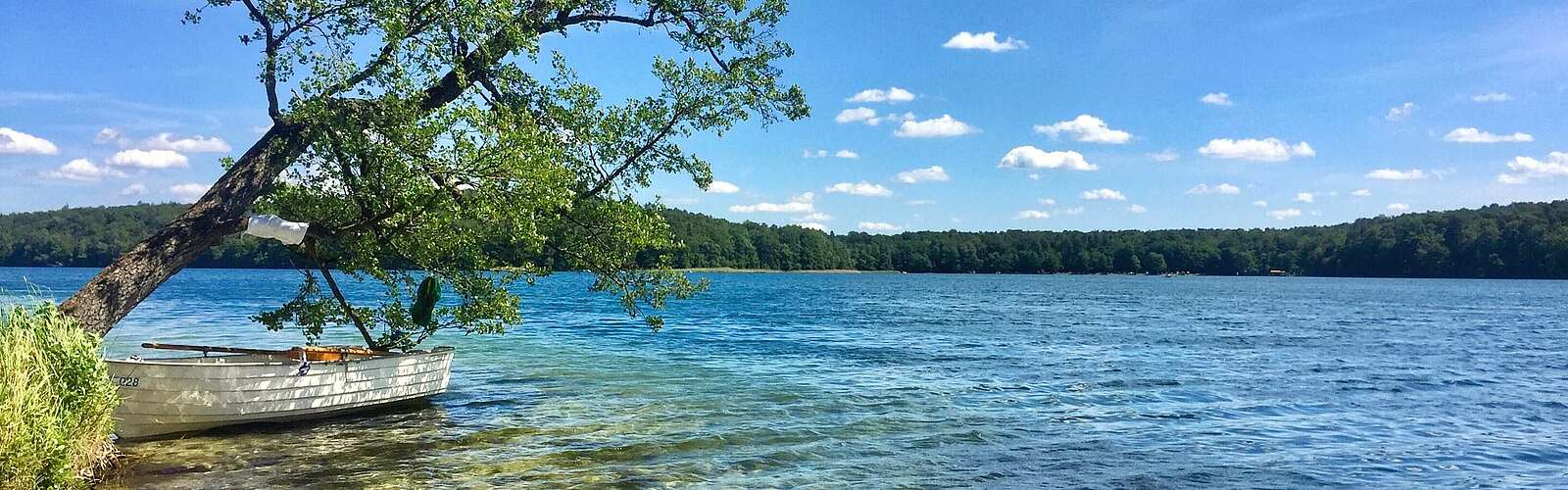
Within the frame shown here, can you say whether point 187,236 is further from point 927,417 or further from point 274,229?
point 927,417

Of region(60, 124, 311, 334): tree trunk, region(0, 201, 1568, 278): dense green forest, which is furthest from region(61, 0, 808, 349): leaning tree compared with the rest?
region(0, 201, 1568, 278): dense green forest

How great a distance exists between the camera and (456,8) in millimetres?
12805

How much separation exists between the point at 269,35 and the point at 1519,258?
173m

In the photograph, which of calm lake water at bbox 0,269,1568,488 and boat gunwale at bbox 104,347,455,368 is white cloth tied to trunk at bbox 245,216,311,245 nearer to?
boat gunwale at bbox 104,347,455,368

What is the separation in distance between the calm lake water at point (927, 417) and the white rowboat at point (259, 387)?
1.03 feet

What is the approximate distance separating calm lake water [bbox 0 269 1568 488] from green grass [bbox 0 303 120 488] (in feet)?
3.99

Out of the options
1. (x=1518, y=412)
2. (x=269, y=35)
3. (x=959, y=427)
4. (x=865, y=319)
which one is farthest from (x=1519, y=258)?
(x=269, y=35)

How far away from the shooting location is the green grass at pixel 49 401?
846cm

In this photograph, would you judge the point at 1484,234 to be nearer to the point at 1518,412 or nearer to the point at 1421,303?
the point at 1421,303

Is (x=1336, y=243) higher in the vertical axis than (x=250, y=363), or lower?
higher

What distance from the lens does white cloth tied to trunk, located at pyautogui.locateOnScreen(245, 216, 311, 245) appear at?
489 inches

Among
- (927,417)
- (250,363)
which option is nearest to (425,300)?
(250,363)

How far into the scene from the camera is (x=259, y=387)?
551 inches

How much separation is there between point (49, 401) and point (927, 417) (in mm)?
12855
